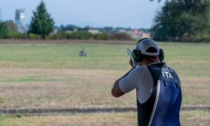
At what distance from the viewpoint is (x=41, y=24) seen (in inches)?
4075

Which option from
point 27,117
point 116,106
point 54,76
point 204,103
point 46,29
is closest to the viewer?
point 27,117

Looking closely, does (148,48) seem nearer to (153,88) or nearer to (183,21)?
(153,88)

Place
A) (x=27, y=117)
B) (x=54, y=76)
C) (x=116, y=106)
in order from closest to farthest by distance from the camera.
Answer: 1. (x=27, y=117)
2. (x=116, y=106)
3. (x=54, y=76)

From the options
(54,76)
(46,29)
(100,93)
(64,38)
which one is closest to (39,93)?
(100,93)

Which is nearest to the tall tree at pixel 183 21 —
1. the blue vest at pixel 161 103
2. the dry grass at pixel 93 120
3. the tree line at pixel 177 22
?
the tree line at pixel 177 22

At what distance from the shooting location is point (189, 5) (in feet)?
355

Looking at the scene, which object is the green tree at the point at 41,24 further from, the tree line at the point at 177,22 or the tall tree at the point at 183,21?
the tall tree at the point at 183,21

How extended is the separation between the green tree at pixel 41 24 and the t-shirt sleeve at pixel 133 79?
9638cm

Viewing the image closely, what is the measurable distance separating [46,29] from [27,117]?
9251 cm

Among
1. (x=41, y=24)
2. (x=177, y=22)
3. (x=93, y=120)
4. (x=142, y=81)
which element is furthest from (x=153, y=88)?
(x=177, y=22)

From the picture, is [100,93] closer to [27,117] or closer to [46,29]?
[27,117]

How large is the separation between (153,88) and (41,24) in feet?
326

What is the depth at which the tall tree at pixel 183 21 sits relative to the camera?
104 meters

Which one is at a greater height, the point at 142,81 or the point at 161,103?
the point at 142,81
